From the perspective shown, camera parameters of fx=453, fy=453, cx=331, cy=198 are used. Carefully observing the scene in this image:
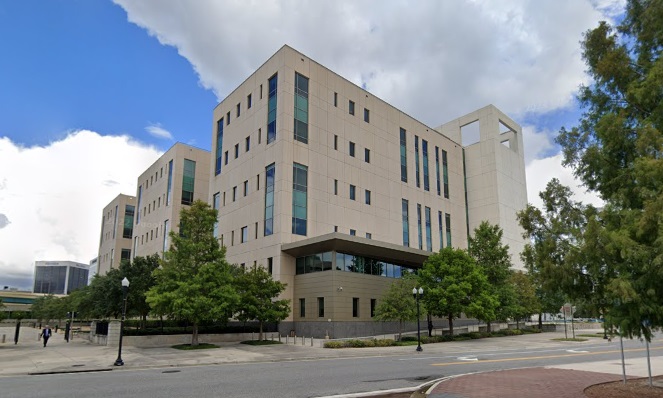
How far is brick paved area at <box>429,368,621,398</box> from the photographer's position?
11945mm

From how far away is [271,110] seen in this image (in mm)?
47219

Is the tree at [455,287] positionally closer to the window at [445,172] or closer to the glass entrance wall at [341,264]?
the glass entrance wall at [341,264]

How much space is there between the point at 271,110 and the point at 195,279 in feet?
72.7

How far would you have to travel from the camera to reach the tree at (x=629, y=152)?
27.6ft

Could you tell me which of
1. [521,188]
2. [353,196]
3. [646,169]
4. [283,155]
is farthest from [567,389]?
[521,188]

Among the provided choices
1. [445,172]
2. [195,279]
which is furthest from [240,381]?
[445,172]

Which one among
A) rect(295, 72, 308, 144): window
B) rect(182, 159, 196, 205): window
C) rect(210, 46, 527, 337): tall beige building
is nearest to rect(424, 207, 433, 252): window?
rect(210, 46, 527, 337): tall beige building

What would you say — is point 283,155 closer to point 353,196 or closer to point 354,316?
point 353,196

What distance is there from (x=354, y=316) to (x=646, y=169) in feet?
115

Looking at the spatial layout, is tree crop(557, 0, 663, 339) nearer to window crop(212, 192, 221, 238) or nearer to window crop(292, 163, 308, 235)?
window crop(292, 163, 308, 235)

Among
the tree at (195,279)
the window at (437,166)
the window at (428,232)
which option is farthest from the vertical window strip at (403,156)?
the tree at (195,279)

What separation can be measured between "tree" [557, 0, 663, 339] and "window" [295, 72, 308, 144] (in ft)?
115

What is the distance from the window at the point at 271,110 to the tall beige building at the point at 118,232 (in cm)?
5593

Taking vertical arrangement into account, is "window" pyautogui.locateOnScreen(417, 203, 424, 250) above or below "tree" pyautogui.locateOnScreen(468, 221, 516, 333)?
above
